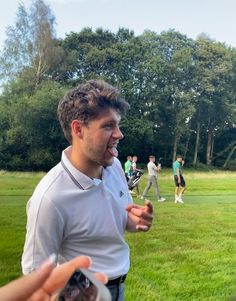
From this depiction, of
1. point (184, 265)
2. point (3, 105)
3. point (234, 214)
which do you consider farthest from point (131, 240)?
point (3, 105)

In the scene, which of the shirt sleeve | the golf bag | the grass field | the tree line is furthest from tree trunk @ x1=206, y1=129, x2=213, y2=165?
the shirt sleeve

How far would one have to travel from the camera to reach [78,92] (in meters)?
2.12

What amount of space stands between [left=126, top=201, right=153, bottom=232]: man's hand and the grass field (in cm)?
214

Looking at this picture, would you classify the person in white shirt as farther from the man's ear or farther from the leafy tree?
the leafy tree

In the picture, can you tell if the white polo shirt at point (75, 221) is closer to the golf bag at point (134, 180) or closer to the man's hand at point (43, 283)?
the man's hand at point (43, 283)

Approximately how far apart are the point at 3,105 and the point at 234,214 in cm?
3086

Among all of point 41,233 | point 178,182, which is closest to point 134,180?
point 178,182

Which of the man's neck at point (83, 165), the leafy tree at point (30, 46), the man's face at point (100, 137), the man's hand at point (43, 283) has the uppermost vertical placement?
the leafy tree at point (30, 46)

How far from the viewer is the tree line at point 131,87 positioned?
124ft

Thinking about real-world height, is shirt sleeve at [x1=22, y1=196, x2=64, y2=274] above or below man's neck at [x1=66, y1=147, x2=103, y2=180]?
below

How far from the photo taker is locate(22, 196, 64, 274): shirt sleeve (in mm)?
1830

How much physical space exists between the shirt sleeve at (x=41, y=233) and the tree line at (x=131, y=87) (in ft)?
115

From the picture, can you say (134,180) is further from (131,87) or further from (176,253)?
(131,87)

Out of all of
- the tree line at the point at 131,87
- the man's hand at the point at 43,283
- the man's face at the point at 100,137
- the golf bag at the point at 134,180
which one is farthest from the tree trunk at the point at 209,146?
the man's hand at the point at 43,283
